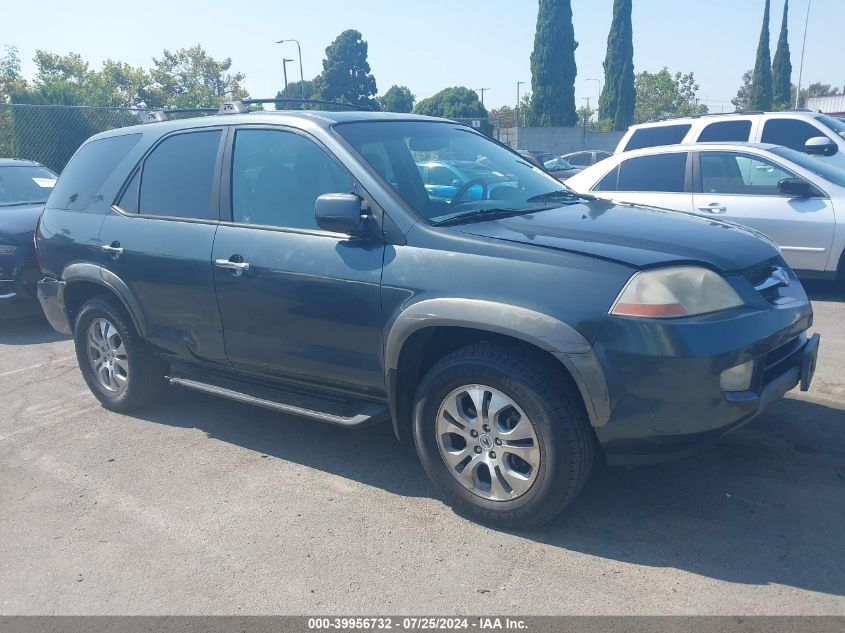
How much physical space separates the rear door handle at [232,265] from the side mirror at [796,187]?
5.43 metres

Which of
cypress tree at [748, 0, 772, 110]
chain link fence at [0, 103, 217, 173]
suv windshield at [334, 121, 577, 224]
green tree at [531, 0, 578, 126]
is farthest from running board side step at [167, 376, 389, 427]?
cypress tree at [748, 0, 772, 110]

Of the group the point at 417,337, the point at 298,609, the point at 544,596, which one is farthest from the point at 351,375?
the point at 544,596

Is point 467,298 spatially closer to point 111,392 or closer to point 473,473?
point 473,473

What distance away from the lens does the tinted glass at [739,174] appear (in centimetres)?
741

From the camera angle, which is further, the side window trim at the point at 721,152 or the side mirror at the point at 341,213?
A: the side window trim at the point at 721,152

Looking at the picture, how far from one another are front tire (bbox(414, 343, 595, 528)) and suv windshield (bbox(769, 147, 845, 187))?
216 inches

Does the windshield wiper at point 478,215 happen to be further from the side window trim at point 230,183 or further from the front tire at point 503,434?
the front tire at point 503,434

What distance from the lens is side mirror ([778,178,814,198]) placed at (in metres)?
7.12

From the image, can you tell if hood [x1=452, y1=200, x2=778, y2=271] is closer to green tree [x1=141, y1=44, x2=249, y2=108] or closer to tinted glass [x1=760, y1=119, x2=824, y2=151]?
tinted glass [x1=760, y1=119, x2=824, y2=151]

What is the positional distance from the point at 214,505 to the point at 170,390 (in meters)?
1.80

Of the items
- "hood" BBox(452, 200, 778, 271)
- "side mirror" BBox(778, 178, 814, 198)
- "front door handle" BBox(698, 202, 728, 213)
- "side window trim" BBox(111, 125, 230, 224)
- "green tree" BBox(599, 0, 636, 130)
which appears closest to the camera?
"hood" BBox(452, 200, 778, 271)

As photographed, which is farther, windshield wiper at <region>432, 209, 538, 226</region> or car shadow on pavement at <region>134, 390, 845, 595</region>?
windshield wiper at <region>432, 209, 538, 226</region>

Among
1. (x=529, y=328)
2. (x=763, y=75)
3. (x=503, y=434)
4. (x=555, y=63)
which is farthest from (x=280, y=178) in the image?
(x=763, y=75)

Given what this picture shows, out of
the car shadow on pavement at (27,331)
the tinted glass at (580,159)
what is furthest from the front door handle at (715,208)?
the tinted glass at (580,159)
